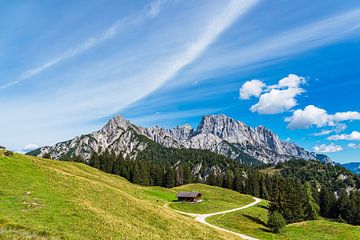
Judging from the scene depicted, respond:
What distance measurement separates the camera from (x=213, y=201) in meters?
103

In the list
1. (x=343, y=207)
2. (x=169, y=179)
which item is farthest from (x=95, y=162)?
(x=343, y=207)

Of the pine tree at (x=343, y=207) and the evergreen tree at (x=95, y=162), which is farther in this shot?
the evergreen tree at (x=95, y=162)

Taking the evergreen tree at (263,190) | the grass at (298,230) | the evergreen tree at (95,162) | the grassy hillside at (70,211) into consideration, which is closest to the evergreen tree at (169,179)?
the evergreen tree at (95,162)

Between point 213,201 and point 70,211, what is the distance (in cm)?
7346

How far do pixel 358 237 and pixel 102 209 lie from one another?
162 ft

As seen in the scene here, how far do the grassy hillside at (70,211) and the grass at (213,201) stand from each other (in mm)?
38519

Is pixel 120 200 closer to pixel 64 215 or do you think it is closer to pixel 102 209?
pixel 102 209

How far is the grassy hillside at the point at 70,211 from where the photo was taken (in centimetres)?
3014

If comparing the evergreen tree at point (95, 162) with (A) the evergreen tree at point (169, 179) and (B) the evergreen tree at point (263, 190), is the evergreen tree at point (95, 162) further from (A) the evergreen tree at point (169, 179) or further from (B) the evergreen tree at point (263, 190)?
(B) the evergreen tree at point (263, 190)

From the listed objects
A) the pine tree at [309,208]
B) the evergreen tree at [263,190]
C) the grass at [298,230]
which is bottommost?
the grass at [298,230]

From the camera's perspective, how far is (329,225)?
224 ft

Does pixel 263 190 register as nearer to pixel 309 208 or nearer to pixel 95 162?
pixel 309 208

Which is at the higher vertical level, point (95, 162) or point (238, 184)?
point (95, 162)

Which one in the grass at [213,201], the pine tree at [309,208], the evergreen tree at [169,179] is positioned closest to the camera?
the grass at [213,201]
